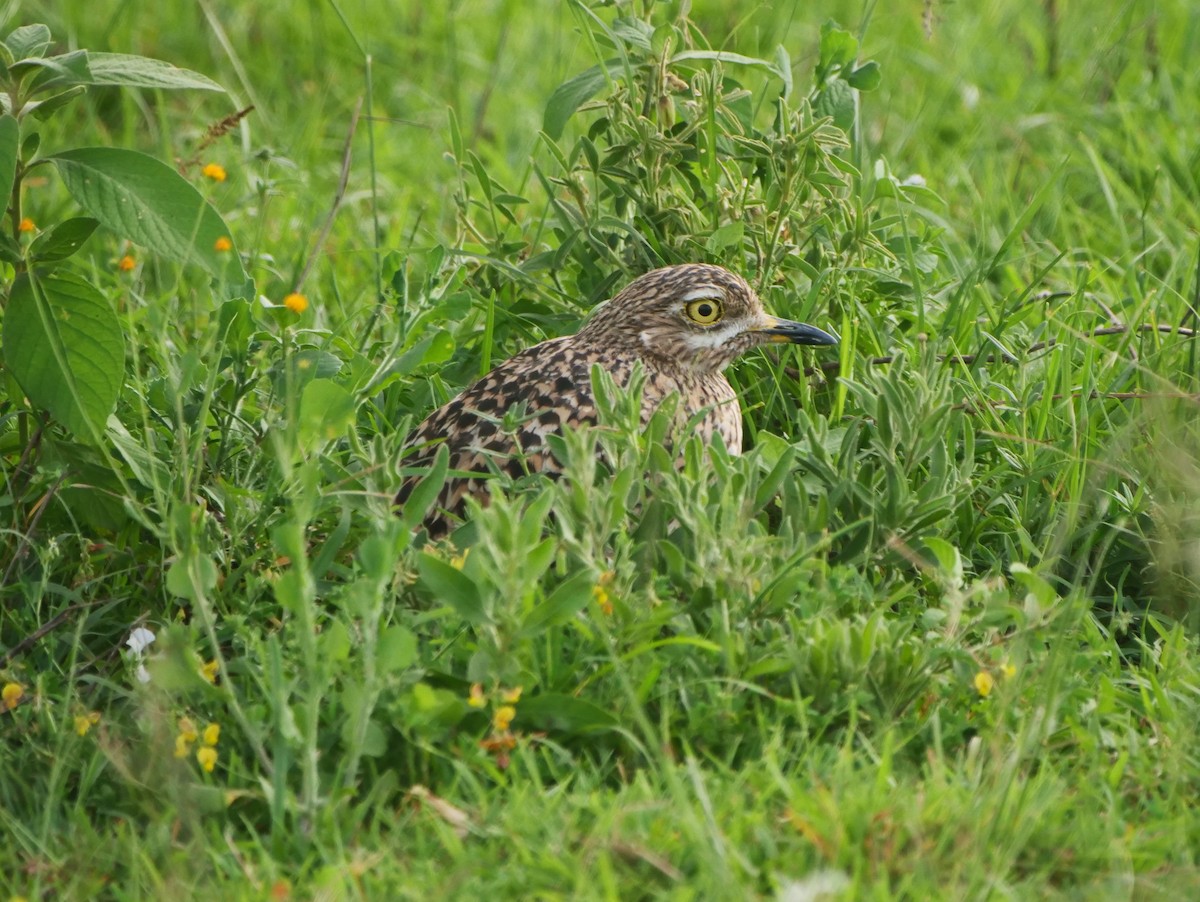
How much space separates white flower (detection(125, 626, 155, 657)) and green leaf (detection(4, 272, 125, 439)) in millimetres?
505

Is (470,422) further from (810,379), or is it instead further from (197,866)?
(197,866)

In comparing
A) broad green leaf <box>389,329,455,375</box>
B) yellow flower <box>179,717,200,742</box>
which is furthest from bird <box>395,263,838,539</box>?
yellow flower <box>179,717,200,742</box>

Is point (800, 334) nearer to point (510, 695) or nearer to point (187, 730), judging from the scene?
point (510, 695)

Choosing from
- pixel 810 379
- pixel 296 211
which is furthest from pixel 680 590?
pixel 296 211

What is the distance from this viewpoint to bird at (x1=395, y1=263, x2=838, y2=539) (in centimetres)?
411

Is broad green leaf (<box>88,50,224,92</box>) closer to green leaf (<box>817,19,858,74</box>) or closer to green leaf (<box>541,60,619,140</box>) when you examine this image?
green leaf (<box>541,60,619,140</box>)

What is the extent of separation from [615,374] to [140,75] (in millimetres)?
1520

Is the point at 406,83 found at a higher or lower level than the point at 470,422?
higher

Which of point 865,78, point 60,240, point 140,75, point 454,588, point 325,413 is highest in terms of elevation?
point 140,75

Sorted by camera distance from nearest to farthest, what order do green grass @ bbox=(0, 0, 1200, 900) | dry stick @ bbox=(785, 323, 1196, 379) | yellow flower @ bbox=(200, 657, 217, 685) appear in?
green grass @ bbox=(0, 0, 1200, 900), yellow flower @ bbox=(200, 657, 217, 685), dry stick @ bbox=(785, 323, 1196, 379)

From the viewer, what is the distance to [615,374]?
14.8 feet

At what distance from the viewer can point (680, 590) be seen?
363 cm

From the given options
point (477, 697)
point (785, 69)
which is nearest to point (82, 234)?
point (477, 697)

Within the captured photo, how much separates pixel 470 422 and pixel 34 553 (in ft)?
3.95
